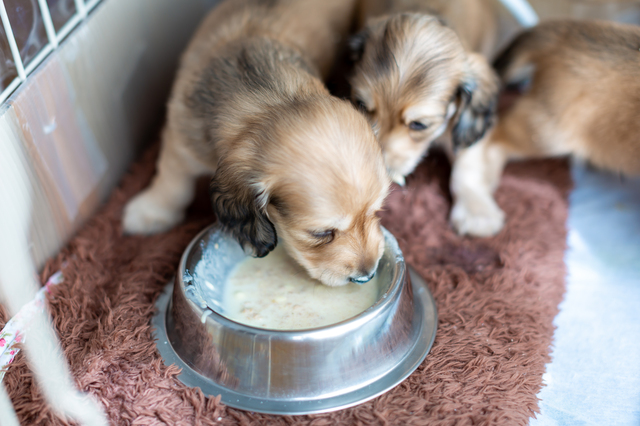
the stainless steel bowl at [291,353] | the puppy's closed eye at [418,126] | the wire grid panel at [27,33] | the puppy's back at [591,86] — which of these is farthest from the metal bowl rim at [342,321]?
the puppy's back at [591,86]

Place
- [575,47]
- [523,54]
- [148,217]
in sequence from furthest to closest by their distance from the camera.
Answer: [523,54] → [575,47] → [148,217]

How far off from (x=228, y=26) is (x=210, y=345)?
1585mm

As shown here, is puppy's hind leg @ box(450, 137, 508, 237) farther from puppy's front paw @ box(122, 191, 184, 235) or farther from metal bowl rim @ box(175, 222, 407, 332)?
puppy's front paw @ box(122, 191, 184, 235)

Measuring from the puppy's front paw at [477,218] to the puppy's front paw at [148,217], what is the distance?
1.47 meters

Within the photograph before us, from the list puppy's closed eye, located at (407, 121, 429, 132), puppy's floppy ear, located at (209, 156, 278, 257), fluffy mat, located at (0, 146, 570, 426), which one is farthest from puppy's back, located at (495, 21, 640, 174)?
puppy's floppy ear, located at (209, 156, 278, 257)

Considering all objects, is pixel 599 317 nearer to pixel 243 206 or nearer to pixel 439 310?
pixel 439 310

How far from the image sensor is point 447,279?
2.42 meters

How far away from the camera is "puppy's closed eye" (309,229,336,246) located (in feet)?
6.13

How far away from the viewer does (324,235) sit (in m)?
1.89

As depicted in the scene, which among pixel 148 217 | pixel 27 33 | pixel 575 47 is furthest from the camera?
pixel 575 47

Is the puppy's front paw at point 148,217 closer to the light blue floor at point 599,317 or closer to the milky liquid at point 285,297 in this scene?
the milky liquid at point 285,297

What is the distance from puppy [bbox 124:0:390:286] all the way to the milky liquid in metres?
0.14

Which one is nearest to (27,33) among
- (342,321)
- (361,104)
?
(361,104)

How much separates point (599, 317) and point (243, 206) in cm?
161
